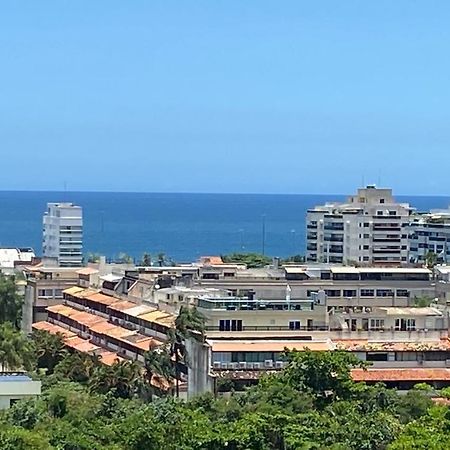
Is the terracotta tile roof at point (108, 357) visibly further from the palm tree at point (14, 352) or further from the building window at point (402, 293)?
the building window at point (402, 293)

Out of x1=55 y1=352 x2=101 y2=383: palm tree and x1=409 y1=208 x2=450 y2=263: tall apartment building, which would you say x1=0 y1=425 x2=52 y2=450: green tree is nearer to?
x1=55 y1=352 x2=101 y2=383: palm tree

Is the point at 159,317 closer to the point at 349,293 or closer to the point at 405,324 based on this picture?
the point at 405,324

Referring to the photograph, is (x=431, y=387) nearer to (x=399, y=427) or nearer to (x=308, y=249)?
(x=399, y=427)

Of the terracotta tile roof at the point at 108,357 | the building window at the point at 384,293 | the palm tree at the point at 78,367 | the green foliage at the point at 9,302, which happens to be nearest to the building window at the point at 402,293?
the building window at the point at 384,293

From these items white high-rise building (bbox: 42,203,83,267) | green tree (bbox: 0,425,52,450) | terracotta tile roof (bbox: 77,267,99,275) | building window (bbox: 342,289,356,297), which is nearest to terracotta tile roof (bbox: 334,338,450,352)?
building window (bbox: 342,289,356,297)

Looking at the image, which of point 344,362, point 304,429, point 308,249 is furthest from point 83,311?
point 308,249
